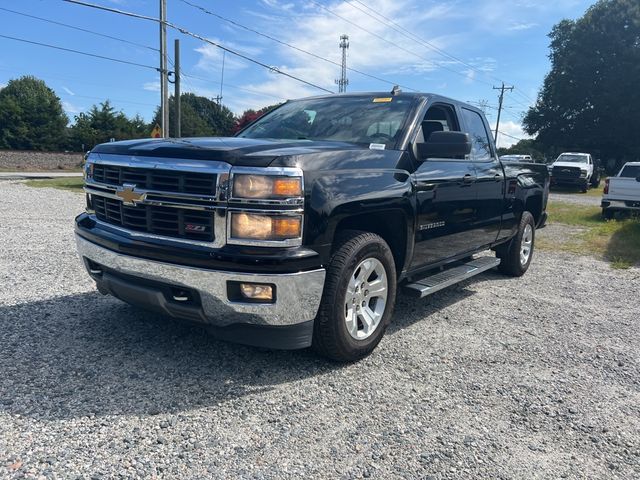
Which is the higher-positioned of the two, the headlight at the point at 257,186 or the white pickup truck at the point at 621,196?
the headlight at the point at 257,186

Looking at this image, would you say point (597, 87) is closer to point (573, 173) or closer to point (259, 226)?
point (573, 173)

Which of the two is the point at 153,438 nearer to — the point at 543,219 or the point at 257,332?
the point at 257,332

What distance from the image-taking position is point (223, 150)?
2.96 metres

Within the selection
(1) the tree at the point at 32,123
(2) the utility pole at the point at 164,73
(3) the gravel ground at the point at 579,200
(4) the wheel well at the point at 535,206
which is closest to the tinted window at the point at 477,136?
(4) the wheel well at the point at 535,206

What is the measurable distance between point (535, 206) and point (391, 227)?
388 cm

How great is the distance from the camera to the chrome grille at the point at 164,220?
9.68 ft

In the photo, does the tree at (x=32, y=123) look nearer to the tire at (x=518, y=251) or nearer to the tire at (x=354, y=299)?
the tire at (x=518, y=251)

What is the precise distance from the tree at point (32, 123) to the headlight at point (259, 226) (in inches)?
1994

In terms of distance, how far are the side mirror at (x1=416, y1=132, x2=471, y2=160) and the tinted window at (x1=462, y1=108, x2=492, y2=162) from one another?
1272 millimetres

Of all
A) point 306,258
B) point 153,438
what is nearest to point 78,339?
point 153,438

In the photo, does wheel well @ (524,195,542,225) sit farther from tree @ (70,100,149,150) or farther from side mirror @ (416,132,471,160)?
tree @ (70,100,149,150)

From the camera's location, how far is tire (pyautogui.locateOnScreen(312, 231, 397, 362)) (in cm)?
321

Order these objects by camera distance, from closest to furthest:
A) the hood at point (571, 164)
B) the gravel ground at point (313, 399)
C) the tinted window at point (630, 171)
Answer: the gravel ground at point (313, 399) < the tinted window at point (630, 171) < the hood at point (571, 164)

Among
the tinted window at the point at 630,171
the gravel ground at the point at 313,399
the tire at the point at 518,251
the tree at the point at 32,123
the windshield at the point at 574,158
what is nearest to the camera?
the gravel ground at the point at 313,399
